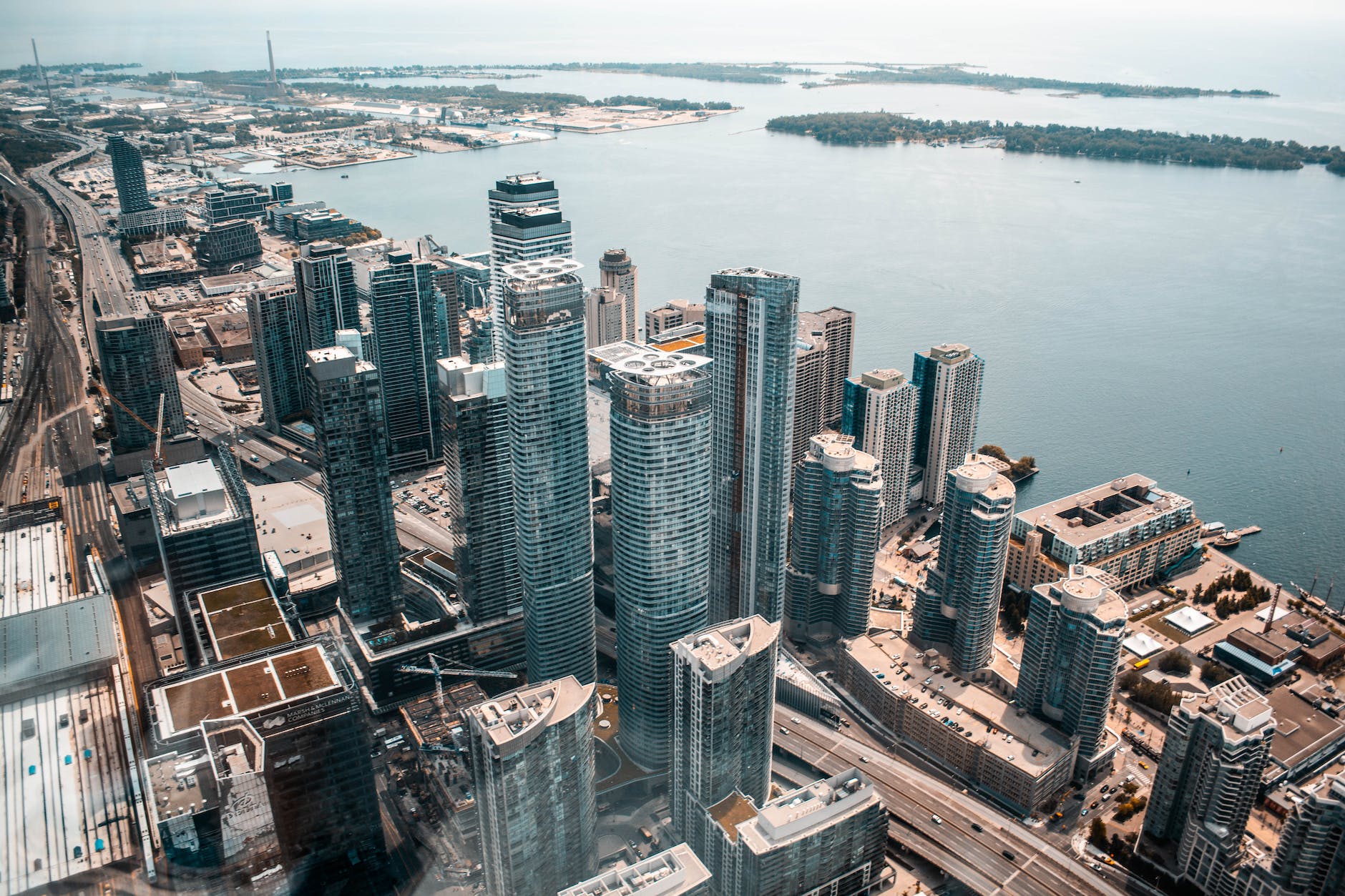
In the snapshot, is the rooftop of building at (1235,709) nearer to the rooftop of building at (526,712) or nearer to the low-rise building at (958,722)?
the low-rise building at (958,722)

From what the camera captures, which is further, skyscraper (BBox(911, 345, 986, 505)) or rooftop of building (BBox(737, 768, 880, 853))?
skyscraper (BBox(911, 345, 986, 505))

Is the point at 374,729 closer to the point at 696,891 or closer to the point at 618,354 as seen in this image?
the point at 696,891

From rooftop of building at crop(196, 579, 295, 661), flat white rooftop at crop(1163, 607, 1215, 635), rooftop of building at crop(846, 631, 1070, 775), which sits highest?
rooftop of building at crop(196, 579, 295, 661)

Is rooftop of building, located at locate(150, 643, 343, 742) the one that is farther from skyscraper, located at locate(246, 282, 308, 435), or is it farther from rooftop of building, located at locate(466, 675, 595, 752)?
skyscraper, located at locate(246, 282, 308, 435)

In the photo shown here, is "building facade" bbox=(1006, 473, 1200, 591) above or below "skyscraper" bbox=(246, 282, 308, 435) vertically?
below

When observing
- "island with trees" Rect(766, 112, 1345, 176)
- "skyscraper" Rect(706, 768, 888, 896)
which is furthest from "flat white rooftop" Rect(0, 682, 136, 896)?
"island with trees" Rect(766, 112, 1345, 176)

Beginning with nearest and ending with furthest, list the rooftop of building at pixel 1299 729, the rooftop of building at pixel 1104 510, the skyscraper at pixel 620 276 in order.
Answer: the rooftop of building at pixel 1299 729 < the rooftop of building at pixel 1104 510 < the skyscraper at pixel 620 276

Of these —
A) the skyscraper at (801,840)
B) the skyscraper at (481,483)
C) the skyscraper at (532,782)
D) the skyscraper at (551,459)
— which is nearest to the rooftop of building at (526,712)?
the skyscraper at (532,782)

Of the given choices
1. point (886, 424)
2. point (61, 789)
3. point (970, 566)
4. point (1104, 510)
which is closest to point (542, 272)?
point (970, 566)
